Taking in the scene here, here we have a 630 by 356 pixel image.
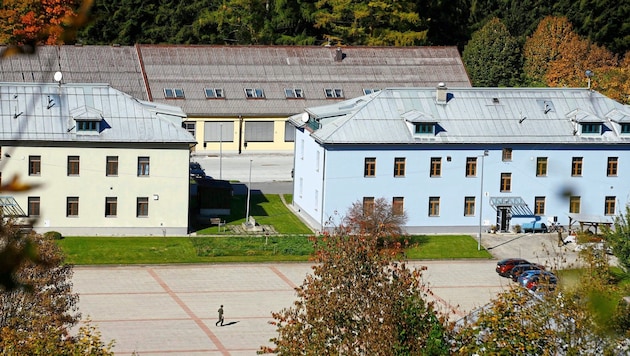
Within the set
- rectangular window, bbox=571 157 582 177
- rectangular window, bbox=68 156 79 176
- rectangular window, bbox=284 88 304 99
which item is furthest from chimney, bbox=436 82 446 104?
rectangular window, bbox=284 88 304 99

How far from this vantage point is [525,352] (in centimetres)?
2231

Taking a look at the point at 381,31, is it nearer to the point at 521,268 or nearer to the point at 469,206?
Answer: the point at 469,206

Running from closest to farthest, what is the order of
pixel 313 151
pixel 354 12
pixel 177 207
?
pixel 177 207
pixel 313 151
pixel 354 12

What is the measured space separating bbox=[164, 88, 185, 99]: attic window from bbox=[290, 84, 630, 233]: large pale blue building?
16791mm

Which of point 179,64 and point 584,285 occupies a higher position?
point 179,64

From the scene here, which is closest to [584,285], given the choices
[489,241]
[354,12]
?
[489,241]

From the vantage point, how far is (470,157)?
55.7 meters

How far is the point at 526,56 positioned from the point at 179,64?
28.5 metres

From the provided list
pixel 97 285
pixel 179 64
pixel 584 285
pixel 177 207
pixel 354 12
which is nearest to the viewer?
pixel 584 285

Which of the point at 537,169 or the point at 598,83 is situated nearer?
the point at 537,169

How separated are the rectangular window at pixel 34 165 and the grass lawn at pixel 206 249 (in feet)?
11.3

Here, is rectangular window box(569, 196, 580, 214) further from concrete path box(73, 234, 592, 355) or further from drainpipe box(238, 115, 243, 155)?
drainpipe box(238, 115, 243, 155)

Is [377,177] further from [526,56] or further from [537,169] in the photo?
[526,56]

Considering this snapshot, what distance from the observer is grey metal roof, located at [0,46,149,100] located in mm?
Result: 71125
